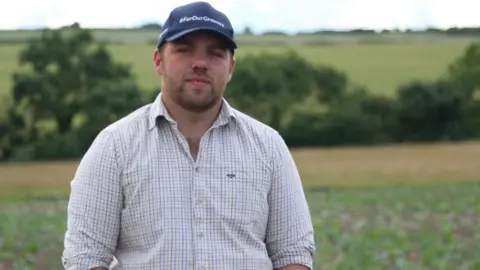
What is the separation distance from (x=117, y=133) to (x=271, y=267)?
60 cm

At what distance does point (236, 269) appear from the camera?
3055 mm

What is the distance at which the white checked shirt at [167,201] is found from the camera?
3.03 m

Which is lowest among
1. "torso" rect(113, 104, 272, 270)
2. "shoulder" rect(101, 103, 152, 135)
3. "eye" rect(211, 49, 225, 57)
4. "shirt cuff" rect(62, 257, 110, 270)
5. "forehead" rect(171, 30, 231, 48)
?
"shirt cuff" rect(62, 257, 110, 270)

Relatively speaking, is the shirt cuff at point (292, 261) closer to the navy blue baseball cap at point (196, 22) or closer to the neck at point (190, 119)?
the neck at point (190, 119)

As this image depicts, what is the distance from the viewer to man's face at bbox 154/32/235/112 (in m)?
3.04

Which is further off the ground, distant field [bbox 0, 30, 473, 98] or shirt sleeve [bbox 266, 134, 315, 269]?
shirt sleeve [bbox 266, 134, 315, 269]

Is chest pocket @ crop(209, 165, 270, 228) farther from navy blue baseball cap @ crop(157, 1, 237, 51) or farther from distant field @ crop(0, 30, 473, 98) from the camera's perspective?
distant field @ crop(0, 30, 473, 98)

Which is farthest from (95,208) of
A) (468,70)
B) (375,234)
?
(468,70)

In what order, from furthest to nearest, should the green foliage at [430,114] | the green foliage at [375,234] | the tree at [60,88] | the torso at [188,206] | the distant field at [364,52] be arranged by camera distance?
the distant field at [364,52] < the green foliage at [430,114] < the tree at [60,88] < the green foliage at [375,234] < the torso at [188,206]

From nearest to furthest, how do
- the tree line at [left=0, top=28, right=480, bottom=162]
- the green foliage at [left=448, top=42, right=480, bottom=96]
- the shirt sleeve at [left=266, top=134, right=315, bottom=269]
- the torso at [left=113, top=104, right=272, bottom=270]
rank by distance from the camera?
the torso at [left=113, top=104, right=272, bottom=270]
the shirt sleeve at [left=266, top=134, right=315, bottom=269]
the tree line at [left=0, top=28, right=480, bottom=162]
the green foliage at [left=448, top=42, right=480, bottom=96]

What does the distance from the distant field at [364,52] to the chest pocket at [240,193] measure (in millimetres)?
32398

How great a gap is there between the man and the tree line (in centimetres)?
2906

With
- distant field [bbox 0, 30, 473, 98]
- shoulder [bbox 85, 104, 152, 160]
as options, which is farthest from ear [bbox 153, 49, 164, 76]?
distant field [bbox 0, 30, 473, 98]

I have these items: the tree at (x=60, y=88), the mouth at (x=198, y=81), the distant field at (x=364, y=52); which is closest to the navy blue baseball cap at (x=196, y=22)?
the mouth at (x=198, y=81)
